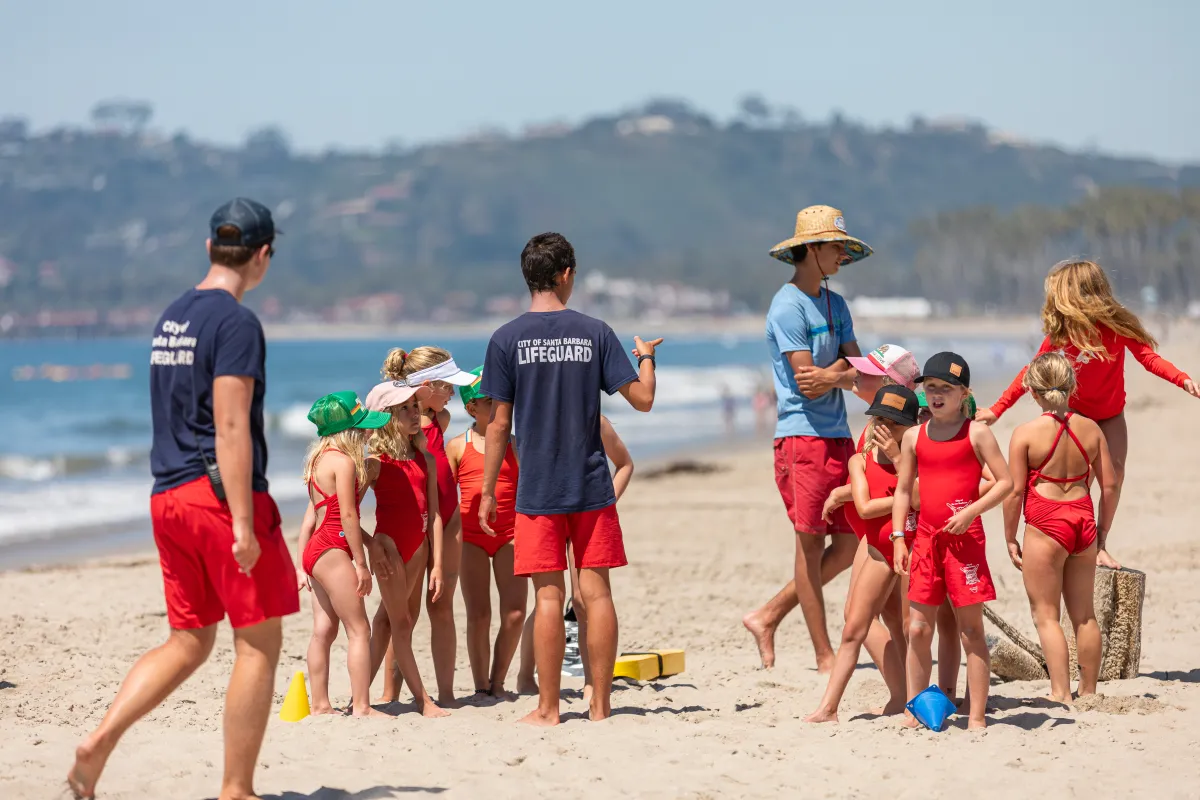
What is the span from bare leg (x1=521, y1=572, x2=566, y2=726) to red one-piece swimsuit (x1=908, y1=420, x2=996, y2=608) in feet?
4.45

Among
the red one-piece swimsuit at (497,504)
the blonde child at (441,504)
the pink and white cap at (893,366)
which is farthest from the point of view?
the red one-piece swimsuit at (497,504)

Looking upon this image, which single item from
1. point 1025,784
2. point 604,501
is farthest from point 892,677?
point 604,501

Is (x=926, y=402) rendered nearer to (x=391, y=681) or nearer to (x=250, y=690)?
(x=391, y=681)

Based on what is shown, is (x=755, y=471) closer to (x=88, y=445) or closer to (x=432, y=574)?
(x=432, y=574)

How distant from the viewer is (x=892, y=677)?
5.34m

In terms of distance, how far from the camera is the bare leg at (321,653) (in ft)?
18.0

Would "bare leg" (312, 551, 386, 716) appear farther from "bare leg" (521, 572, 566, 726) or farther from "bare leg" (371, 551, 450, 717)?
"bare leg" (521, 572, 566, 726)

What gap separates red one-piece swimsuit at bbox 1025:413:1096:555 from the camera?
5.18 m

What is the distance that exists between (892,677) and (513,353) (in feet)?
6.50

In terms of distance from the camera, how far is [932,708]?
499cm

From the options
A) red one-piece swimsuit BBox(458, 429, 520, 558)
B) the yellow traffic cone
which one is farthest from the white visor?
the yellow traffic cone

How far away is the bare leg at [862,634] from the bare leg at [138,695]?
7.99 feet

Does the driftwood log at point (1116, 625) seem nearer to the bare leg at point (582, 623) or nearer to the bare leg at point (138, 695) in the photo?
the bare leg at point (582, 623)

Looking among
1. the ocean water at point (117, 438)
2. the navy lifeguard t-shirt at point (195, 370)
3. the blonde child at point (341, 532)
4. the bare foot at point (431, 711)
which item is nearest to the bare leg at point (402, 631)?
the bare foot at point (431, 711)
